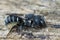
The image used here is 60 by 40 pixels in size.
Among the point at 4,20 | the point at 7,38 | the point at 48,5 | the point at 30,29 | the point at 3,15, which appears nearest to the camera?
the point at 7,38

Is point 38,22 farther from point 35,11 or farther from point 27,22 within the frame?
point 35,11

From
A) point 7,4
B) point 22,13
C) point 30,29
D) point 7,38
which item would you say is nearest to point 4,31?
point 7,38

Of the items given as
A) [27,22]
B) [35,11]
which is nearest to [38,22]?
[27,22]

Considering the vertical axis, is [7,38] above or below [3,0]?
below

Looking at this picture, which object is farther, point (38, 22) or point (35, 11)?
point (35, 11)

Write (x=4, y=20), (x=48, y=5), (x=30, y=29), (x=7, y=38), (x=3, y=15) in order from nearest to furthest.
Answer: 1. (x=7, y=38)
2. (x=30, y=29)
3. (x=4, y=20)
4. (x=3, y=15)
5. (x=48, y=5)

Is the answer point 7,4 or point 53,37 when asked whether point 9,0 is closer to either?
point 7,4

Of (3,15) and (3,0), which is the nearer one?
(3,15)

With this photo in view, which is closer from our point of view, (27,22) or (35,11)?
(27,22)
